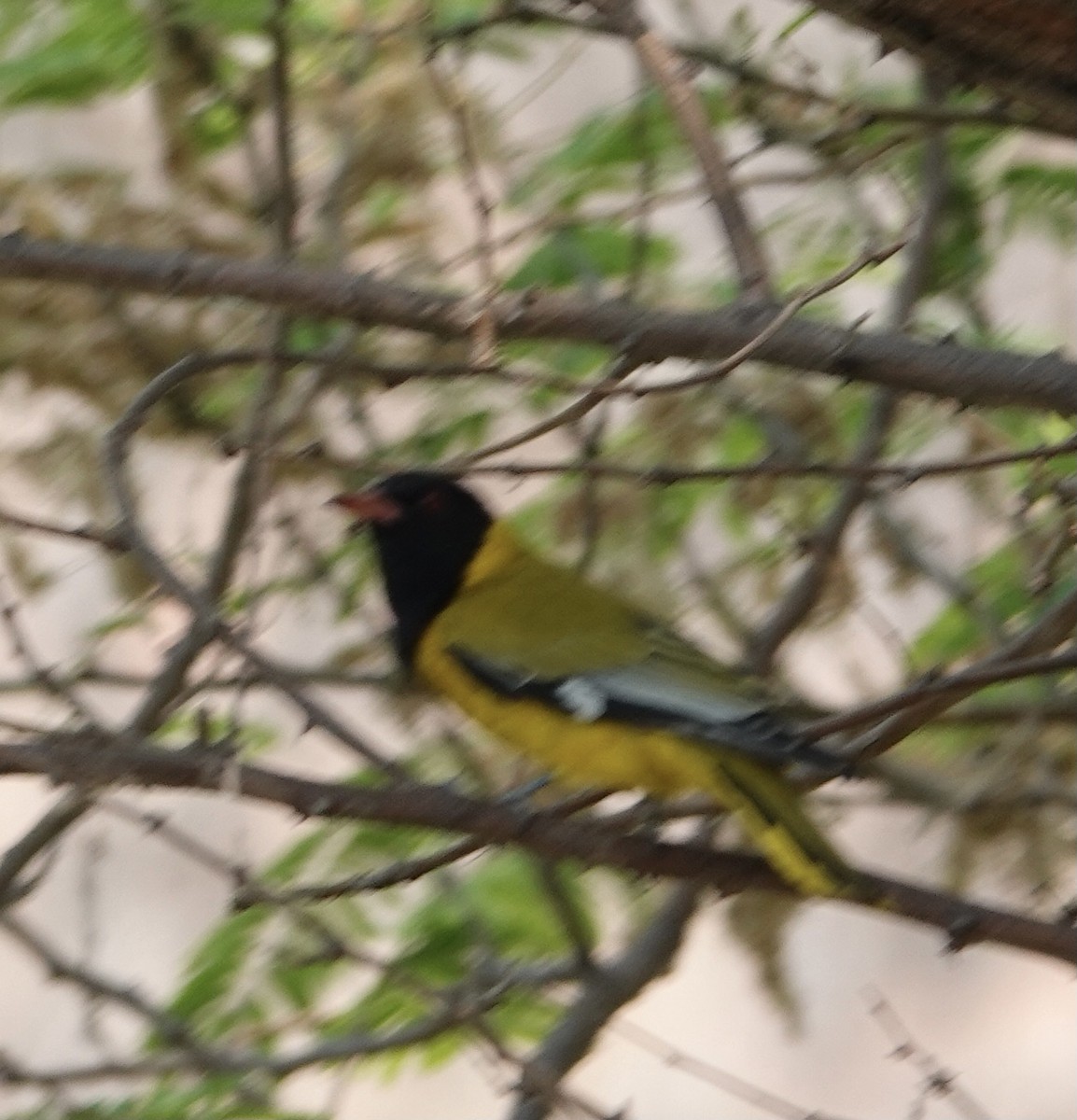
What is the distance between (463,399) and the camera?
2.47m

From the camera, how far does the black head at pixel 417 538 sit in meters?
2.07

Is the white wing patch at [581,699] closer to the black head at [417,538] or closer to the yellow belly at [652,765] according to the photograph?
the yellow belly at [652,765]

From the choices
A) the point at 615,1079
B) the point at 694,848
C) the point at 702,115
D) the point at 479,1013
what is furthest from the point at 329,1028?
the point at 615,1079

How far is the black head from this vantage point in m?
2.07

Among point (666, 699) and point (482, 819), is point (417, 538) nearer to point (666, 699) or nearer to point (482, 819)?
point (666, 699)

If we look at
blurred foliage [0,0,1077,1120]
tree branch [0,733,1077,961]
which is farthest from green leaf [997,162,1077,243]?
tree branch [0,733,1077,961]

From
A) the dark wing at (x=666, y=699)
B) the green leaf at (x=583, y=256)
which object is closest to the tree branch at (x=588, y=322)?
the dark wing at (x=666, y=699)

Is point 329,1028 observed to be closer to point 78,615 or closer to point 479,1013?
point 479,1013

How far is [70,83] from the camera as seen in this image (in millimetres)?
1981

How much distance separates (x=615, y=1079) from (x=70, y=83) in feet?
9.11

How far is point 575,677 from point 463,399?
72 cm

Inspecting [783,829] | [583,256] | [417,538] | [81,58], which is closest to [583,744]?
[783,829]

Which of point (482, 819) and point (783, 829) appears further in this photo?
point (783, 829)

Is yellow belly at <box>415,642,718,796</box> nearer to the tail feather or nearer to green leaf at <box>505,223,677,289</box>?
the tail feather
